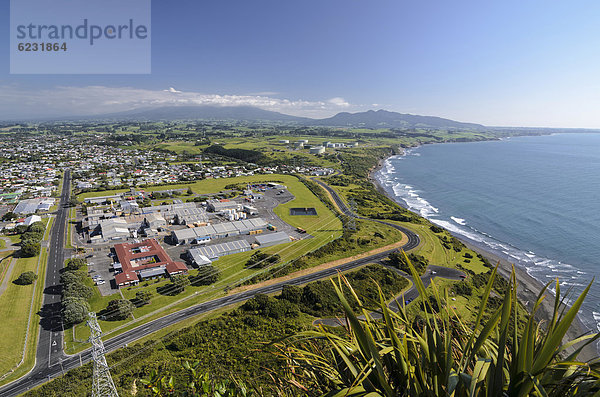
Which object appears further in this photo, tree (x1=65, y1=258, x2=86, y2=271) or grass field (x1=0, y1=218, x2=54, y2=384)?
tree (x1=65, y1=258, x2=86, y2=271)

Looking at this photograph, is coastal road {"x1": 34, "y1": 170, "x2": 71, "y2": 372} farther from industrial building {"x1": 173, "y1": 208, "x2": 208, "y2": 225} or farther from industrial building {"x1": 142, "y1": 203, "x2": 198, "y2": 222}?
industrial building {"x1": 173, "y1": 208, "x2": 208, "y2": 225}

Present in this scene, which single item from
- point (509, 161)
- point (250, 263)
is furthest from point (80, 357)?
point (509, 161)

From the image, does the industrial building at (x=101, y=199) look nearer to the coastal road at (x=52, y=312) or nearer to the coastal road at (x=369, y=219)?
the coastal road at (x=52, y=312)

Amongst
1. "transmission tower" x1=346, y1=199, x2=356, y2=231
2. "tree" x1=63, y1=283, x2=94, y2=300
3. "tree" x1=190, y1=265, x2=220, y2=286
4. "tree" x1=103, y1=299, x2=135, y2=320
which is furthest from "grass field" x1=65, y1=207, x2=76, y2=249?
"transmission tower" x1=346, y1=199, x2=356, y2=231

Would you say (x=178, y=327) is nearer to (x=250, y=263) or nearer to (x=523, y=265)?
(x=250, y=263)

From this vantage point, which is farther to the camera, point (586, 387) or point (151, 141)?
point (151, 141)

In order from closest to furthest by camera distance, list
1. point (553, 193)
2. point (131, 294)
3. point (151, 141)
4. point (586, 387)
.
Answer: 1. point (586, 387)
2. point (131, 294)
3. point (553, 193)
4. point (151, 141)

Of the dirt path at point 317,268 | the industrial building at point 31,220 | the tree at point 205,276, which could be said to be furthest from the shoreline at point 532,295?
the industrial building at point 31,220
